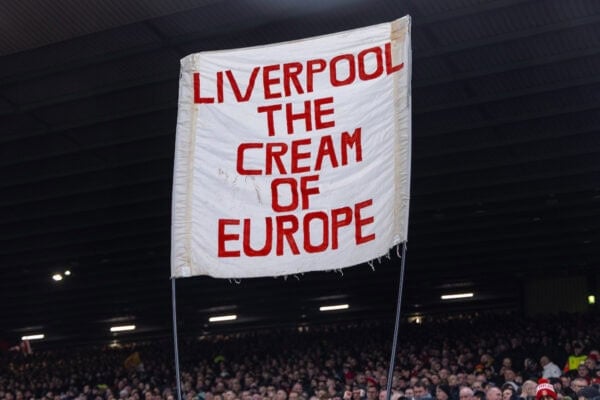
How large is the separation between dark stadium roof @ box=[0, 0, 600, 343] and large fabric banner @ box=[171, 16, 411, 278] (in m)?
8.11

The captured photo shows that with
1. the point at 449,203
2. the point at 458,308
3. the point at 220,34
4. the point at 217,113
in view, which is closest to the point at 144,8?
the point at 220,34

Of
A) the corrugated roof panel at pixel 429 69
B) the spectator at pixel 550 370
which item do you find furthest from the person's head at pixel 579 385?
the corrugated roof panel at pixel 429 69

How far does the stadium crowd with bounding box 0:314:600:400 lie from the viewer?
54.5 feet

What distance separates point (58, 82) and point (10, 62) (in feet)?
4.06

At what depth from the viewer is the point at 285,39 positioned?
16.3m

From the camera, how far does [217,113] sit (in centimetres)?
741

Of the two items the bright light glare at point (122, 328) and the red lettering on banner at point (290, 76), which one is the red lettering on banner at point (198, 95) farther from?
the bright light glare at point (122, 328)

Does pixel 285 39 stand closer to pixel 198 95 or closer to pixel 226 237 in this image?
pixel 198 95

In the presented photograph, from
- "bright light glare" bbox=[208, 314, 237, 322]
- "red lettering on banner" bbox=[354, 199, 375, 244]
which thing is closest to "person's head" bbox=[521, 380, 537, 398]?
"red lettering on banner" bbox=[354, 199, 375, 244]

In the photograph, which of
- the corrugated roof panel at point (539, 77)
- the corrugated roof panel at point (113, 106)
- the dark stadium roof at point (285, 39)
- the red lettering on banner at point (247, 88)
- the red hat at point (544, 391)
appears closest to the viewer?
the red lettering on banner at point (247, 88)

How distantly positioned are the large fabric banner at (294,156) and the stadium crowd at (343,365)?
5.81 metres

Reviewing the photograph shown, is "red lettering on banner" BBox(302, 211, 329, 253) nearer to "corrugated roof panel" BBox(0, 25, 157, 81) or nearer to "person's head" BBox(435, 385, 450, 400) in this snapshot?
"person's head" BBox(435, 385, 450, 400)

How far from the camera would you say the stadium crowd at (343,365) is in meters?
16.6

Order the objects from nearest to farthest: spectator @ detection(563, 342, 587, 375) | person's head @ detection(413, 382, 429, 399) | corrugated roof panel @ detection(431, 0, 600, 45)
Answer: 1. person's head @ detection(413, 382, 429, 399)
2. corrugated roof panel @ detection(431, 0, 600, 45)
3. spectator @ detection(563, 342, 587, 375)
